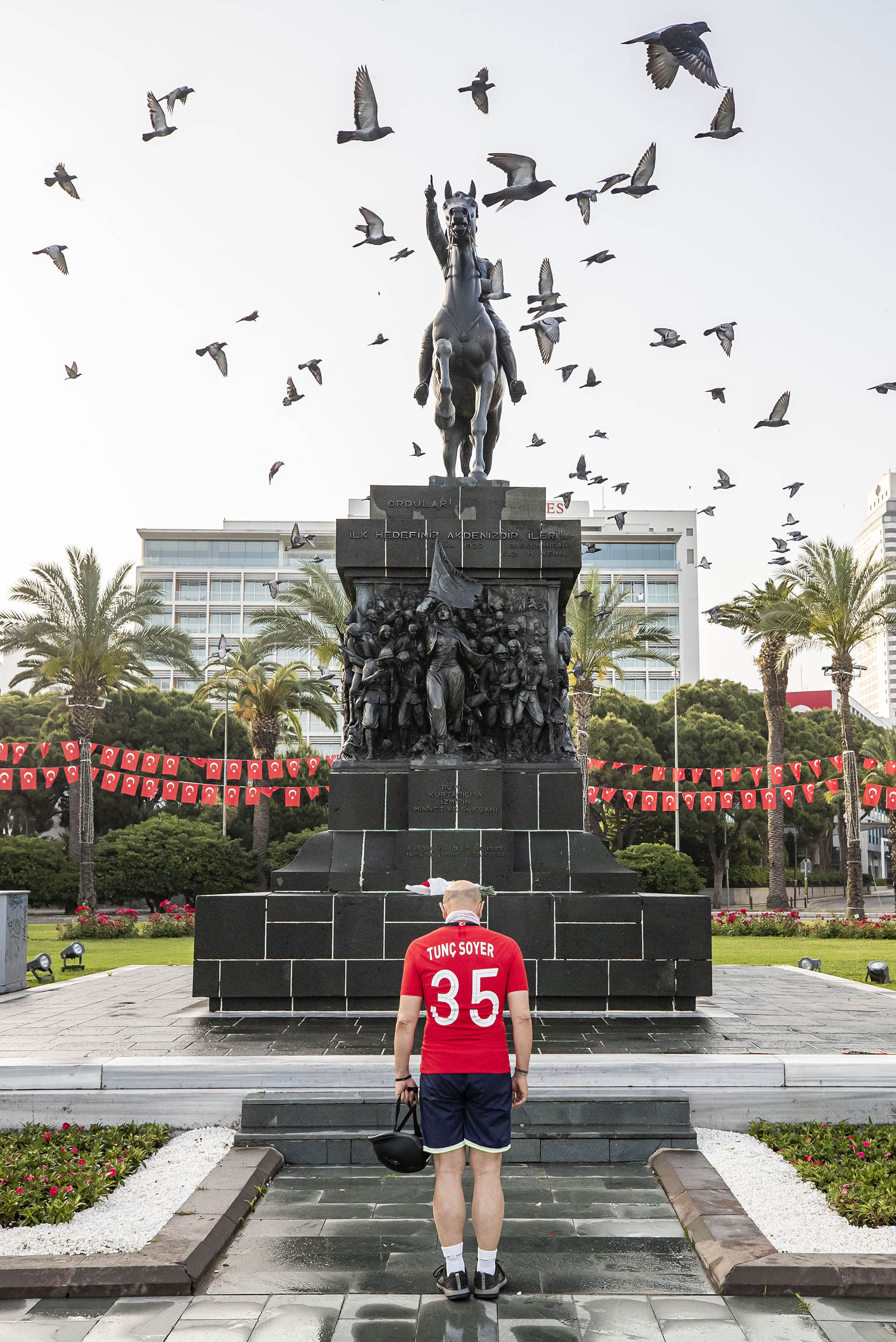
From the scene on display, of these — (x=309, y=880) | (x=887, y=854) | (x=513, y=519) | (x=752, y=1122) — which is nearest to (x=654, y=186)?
(x=513, y=519)

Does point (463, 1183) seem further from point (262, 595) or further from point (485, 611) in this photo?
point (262, 595)

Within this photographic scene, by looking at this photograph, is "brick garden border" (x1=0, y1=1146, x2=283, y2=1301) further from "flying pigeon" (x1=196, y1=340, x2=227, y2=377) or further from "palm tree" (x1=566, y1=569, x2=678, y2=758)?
"palm tree" (x1=566, y1=569, x2=678, y2=758)

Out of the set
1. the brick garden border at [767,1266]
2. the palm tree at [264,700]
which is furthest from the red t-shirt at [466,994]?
the palm tree at [264,700]

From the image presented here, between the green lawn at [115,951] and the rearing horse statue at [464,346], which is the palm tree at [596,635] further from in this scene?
the rearing horse statue at [464,346]

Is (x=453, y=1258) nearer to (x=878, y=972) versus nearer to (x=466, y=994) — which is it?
(x=466, y=994)

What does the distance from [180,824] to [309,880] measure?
2718 cm

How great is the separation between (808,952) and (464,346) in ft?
43.7

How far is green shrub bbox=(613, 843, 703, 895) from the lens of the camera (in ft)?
96.2

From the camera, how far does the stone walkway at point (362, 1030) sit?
26.5ft

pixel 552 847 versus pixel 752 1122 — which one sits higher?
pixel 552 847

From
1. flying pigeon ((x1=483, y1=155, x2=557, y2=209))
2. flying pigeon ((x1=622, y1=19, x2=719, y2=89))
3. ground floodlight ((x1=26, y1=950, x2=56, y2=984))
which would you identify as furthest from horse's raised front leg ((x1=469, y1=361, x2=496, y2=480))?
ground floodlight ((x1=26, y1=950, x2=56, y2=984))

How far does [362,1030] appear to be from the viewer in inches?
351

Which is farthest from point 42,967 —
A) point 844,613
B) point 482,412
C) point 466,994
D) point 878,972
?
point 844,613

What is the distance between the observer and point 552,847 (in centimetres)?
1102
